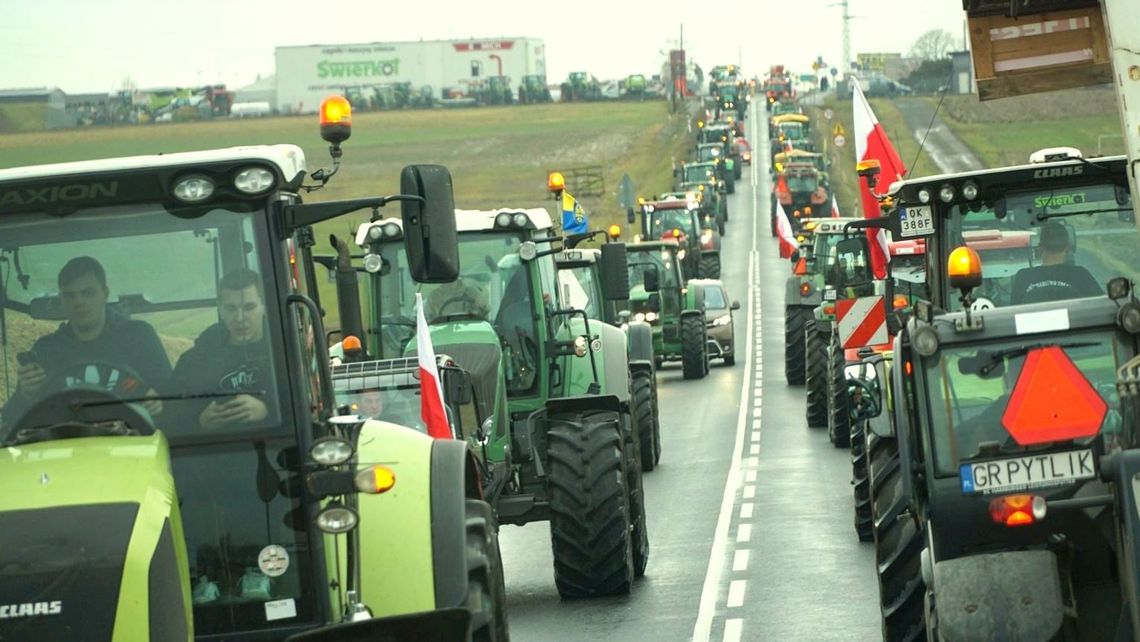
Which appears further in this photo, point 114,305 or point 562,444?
point 562,444

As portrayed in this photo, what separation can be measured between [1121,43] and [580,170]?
73.2 metres

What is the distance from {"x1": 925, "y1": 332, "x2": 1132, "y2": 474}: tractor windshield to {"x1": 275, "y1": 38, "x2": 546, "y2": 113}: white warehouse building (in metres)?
93.9

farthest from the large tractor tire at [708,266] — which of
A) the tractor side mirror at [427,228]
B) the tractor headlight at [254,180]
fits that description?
the tractor headlight at [254,180]

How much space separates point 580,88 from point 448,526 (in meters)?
118

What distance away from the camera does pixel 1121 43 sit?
7770 mm

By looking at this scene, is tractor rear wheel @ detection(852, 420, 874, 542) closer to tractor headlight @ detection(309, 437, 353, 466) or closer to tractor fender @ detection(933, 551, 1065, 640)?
tractor fender @ detection(933, 551, 1065, 640)

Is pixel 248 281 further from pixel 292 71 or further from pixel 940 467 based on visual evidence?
pixel 292 71

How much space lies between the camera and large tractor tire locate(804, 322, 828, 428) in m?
24.3

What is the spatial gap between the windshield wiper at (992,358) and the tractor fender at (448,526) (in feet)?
7.45

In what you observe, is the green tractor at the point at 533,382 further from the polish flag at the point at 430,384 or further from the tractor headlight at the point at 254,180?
the tractor headlight at the point at 254,180

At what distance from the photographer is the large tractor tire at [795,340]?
29.4 metres

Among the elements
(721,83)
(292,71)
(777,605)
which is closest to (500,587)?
(777,605)

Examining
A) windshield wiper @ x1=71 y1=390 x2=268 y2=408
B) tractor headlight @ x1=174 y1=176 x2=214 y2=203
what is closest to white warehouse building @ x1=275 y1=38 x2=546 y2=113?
tractor headlight @ x1=174 y1=176 x2=214 y2=203

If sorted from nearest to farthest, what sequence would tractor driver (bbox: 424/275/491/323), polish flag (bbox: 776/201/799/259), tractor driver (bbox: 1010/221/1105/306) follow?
tractor driver (bbox: 1010/221/1105/306)
tractor driver (bbox: 424/275/491/323)
polish flag (bbox: 776/201/799/259)
